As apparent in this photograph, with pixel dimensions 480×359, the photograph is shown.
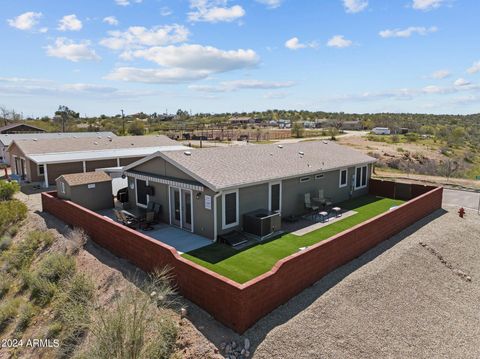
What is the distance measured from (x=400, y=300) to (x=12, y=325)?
12.0m

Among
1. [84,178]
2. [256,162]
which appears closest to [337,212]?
[256,162]

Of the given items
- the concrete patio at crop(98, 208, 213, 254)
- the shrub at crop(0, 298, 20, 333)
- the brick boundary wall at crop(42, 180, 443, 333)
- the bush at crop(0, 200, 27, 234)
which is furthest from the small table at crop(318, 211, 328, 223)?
the bush at crop(0, 200, 27, 234)

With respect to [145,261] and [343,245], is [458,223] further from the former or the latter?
[145,261]

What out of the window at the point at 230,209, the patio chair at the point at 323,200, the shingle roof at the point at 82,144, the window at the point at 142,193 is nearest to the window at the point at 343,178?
the patio chair at the point at 323,200

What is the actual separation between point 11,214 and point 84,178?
4043 mm

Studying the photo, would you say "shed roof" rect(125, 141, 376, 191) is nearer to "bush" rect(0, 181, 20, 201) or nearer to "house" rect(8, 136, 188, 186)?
"bush" rect(0, 181, 20, 201)

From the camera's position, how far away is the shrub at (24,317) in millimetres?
11117

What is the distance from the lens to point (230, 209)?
1366cm

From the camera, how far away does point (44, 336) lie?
1024cm

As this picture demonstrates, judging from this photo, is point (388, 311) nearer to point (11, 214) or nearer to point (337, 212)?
point (337, 212)

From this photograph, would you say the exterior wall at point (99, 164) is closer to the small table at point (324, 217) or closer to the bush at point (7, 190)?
the bush at point (7, 190)

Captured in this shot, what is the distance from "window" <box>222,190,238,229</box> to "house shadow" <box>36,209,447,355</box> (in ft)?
11.6

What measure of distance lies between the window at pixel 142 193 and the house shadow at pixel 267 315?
3121 mm

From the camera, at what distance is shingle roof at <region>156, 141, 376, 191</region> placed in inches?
544
